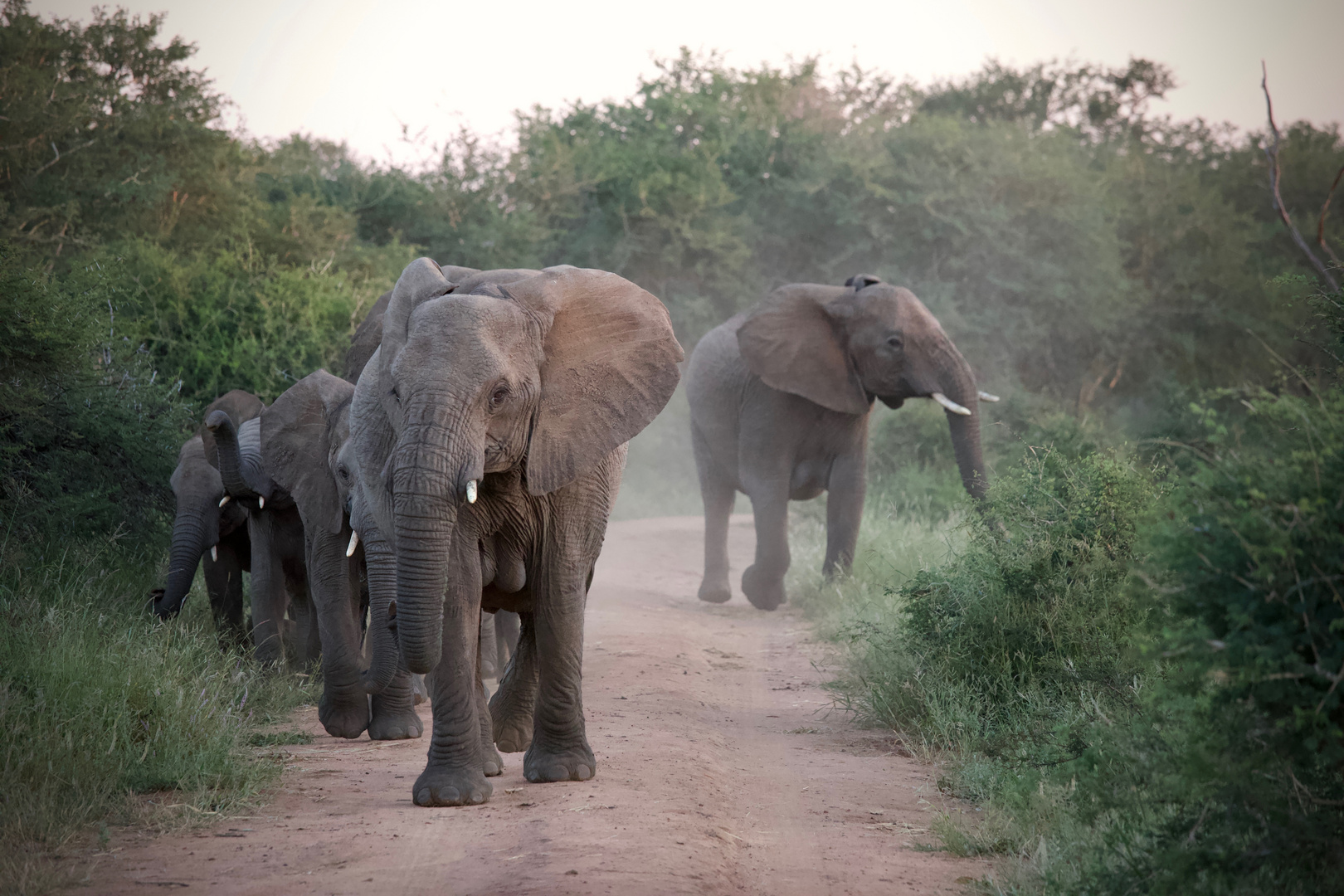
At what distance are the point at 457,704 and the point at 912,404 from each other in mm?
14094

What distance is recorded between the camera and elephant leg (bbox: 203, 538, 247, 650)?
27.8ft

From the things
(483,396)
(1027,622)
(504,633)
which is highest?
(483,396)

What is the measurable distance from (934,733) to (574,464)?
98.8 inches

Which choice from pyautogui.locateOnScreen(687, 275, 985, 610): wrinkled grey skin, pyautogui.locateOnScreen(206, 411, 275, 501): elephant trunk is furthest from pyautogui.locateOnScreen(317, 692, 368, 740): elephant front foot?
pyautogui.locateOnScreen(687, 275, 985, 610): wrinkled grey skin

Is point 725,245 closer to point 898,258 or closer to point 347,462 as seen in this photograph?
point 898,258

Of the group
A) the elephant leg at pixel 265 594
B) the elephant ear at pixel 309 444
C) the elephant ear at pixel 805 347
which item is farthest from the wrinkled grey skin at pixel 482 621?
the elephant ear at pixel 805 347

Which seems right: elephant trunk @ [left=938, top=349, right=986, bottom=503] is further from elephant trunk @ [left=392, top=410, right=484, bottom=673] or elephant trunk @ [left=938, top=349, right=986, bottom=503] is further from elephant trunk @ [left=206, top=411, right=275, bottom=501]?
elephant trunk @ [left=392, top=410, right=484, bottom=673]

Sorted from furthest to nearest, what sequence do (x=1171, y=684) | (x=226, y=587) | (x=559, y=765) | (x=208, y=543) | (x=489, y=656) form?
(x=226, y=587) → (x=489, y=656) → (x=208, y=543) → (x=559, y=765) → (x=1171, y=684)

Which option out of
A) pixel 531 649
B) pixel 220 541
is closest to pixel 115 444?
pixel 220 541

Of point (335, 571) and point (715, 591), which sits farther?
point (715, 591)

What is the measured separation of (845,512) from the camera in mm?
11523

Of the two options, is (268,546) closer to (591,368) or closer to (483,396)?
(591,368)

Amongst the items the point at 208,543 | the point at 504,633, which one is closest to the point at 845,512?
the point at 504,633

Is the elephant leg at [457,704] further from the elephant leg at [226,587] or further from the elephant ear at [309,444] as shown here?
the elephant leg at [226,587]
